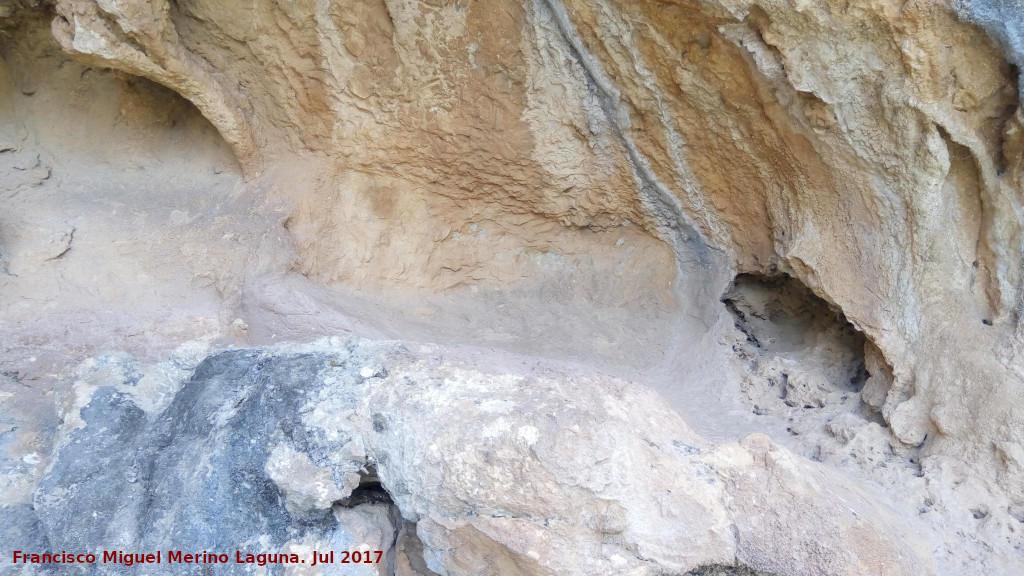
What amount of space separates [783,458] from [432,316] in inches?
74.6

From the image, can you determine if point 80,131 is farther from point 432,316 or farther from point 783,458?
point 783,458

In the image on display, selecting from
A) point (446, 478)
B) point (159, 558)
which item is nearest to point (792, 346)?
point (446, 478)

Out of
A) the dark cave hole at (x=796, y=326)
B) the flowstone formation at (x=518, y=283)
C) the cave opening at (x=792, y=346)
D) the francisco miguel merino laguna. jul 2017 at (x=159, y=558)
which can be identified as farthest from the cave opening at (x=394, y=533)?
the dark cave hole at (x=796, y=326)

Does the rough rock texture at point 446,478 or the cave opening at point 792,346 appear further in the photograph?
the cave opening at point 792,346

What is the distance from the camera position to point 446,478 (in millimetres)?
1575

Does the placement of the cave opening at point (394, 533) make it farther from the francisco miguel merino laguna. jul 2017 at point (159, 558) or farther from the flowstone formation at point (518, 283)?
the francisco miguel merino laguna. jul 2017 at point (159, 558)

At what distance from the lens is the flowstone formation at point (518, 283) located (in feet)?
5.32

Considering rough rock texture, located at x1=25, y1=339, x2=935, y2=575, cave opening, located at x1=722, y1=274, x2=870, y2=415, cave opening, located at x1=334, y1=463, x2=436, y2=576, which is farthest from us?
cave opening, located at x1=722, y1=274, x2=870, y2=415

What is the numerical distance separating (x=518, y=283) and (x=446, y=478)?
1.98 m

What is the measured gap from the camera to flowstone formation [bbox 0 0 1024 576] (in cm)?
162

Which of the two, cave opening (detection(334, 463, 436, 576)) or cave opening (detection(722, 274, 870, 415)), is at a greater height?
cave opening (detection(722, 274, 870, 415))

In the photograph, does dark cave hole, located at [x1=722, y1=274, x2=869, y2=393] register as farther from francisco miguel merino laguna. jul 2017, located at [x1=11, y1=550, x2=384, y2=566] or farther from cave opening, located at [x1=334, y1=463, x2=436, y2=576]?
francisco miguel merino laguna. jul 2017, located at [x1=11, y1=550, x2=384, y2=566]

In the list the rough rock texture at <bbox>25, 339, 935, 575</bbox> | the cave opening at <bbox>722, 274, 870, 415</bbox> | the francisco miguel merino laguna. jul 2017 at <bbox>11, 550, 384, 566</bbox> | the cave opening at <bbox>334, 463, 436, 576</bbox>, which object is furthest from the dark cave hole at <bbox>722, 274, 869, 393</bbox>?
the francisco miguel merino laguna. jul 2017 at <bbox>11, 550, 384, 566</bbox>

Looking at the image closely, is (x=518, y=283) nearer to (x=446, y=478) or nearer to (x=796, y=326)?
(x=796, y=326)
